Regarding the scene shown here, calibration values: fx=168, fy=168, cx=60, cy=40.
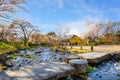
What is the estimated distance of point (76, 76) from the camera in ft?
28.2

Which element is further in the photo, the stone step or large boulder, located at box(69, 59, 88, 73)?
large boulder, located at box(69, 59, 88, 73)

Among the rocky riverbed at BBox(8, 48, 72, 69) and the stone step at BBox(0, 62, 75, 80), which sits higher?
the stone step at BBox(0, 62, 75, 80)

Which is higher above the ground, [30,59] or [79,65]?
[79,65]

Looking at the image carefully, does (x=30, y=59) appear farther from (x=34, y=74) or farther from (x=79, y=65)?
(x=34, y=74)

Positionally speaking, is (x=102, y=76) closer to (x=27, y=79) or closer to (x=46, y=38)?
(x=27, y=79)

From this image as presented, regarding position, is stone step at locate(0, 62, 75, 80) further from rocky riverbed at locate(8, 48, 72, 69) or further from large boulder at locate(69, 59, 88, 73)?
rocky riverbed at locate(8, 48, 72, 69)

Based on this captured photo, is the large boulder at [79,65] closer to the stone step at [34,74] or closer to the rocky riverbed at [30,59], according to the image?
the stone step at [34,74]

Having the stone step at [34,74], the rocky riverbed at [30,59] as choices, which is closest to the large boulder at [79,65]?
the stone step at [34,74]

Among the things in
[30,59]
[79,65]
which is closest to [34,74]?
[79,65]

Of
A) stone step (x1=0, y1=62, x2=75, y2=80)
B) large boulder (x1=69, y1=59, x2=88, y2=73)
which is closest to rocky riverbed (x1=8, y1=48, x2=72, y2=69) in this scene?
stone step (x1=0, y1=62, x2=75, y2=80)

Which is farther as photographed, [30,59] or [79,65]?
[30,59]

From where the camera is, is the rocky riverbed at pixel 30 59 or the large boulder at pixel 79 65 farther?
the rocky riverbed at pixel 30 59

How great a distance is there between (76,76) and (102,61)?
520 cm

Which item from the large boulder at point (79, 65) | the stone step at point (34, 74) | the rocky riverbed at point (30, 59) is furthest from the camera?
the rocky riverbed at point (30, 59)
